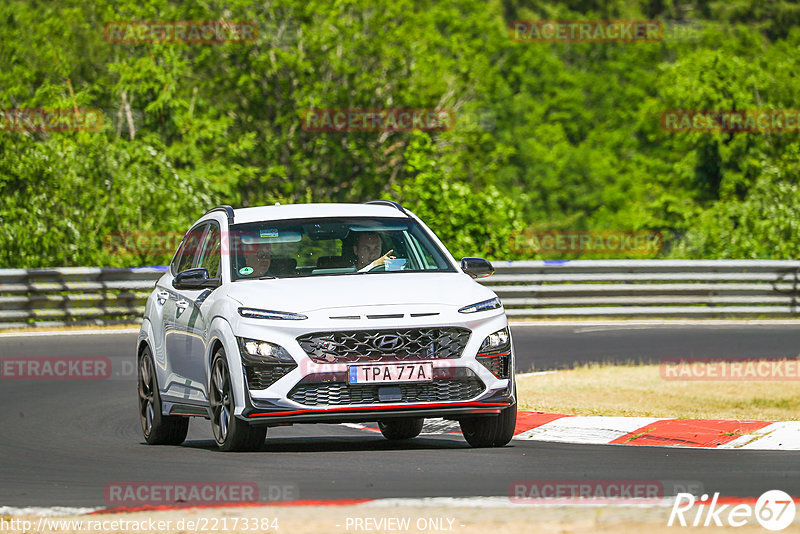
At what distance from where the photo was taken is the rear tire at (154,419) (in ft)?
35.0

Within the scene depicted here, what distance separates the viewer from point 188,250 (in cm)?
1109

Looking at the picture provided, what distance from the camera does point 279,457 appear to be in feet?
29.8

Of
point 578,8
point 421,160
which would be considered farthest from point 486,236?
point 578,8

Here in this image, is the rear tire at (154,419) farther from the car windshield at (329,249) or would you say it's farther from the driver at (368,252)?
the driver at (368,252)

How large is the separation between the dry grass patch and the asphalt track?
2.31 meters

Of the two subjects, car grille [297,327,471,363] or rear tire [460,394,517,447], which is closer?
car grille [297,327,471,363]

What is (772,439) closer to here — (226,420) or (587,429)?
(587,429)

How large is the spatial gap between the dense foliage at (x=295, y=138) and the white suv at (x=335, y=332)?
56.0 feet

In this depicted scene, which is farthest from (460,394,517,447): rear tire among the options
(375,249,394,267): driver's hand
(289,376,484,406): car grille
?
(375,249,394,267): driver's hand

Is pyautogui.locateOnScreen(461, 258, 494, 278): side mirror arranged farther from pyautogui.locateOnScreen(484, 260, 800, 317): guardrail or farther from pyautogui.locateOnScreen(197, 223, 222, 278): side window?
pyautogui.locateOnScreen(484, 260, 800, 317): guardrail

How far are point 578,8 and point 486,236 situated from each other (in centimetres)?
7694

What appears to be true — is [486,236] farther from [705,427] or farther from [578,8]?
[578,8]

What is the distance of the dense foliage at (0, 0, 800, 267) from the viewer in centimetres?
2780

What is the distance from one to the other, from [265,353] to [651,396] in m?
6.09
